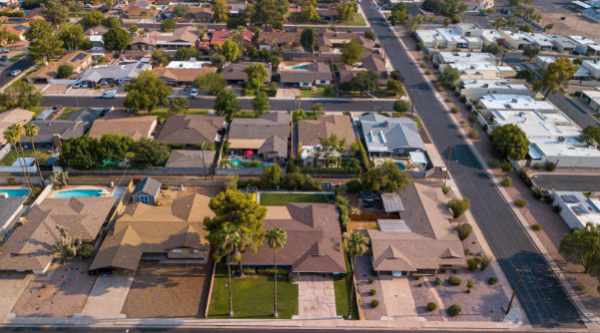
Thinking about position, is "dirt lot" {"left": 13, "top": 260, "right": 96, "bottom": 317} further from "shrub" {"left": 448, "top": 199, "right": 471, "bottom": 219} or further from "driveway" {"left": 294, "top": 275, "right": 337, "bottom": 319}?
"shrub" {"left": 448, "top": 199, "right": 471, "bottom": 219}

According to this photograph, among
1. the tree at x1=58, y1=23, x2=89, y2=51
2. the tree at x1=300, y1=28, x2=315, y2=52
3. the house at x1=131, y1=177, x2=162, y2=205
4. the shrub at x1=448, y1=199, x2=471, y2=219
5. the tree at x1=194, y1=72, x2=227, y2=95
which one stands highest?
the tree at x1=300, y1=28, x2=315, y2=52

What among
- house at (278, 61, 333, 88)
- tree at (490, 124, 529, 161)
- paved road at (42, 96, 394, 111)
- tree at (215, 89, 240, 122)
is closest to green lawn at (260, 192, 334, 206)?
tree at (215, 89, 240, 122)

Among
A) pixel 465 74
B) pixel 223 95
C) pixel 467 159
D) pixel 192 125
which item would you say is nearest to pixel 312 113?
pixel 223 95

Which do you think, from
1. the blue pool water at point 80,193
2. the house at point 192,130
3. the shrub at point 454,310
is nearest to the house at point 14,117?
the blue pool water at point 80,193

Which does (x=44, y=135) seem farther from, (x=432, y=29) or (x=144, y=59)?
(x=432, y=29)

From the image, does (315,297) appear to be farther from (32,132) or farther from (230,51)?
(230,51)

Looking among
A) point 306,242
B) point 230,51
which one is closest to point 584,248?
point 306,242
